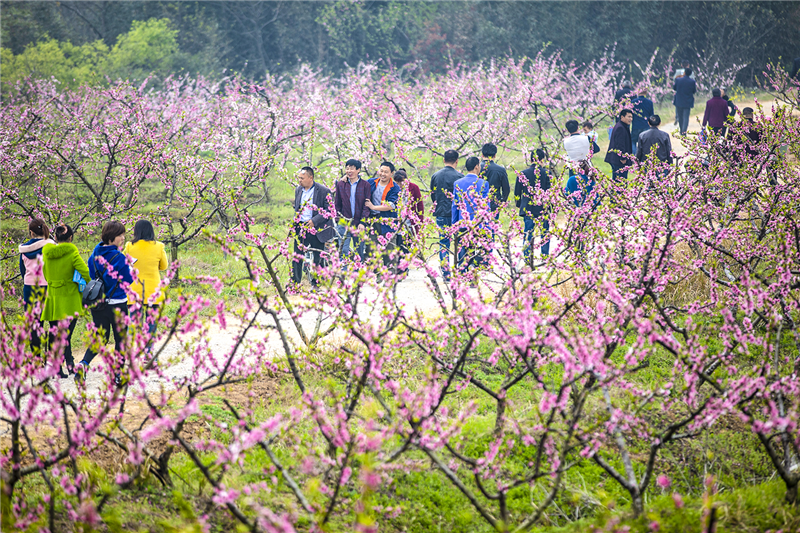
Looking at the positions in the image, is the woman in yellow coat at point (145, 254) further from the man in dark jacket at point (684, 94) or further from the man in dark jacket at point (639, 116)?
the man in dark jacket at point (684, 94)

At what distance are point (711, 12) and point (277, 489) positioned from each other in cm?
3594

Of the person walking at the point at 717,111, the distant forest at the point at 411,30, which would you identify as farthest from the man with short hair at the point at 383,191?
the distant forest at the point at 411,30

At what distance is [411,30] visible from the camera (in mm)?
39781

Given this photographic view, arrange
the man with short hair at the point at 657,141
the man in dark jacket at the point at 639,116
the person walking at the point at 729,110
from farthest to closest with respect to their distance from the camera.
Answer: the man in dark jacket at the point at 639,116, the man with short hair at the point at 657,141, the person walking at the point at 729,110

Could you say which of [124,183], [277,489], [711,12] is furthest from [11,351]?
[711,12]

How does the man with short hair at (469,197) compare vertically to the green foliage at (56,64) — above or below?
below

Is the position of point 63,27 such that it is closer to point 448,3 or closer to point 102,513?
point 448,3

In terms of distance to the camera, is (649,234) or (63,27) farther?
(63,27)

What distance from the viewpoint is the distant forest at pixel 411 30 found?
104ft

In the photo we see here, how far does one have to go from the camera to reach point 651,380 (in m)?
6.67

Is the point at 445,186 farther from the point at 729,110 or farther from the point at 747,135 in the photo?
the point at 729,110

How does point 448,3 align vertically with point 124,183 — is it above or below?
above

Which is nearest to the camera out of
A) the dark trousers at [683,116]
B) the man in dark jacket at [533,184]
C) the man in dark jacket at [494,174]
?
the man in dark jacket at [533,184]

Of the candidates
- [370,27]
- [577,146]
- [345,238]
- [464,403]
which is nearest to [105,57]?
[370,27]
